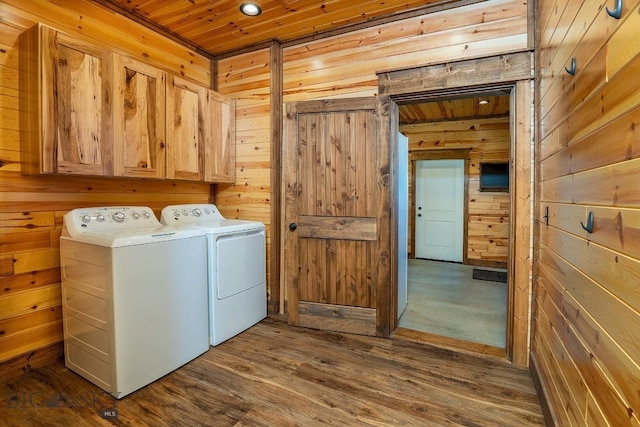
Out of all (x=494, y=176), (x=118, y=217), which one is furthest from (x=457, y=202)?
(x=118, y=217)

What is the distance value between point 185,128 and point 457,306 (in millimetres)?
3179

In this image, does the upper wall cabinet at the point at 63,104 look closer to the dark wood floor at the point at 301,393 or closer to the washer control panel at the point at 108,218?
the washer control panel at the point at 108,218

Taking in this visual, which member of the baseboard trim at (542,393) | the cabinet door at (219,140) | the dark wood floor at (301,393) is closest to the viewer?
the baseboard trim at (542,393)

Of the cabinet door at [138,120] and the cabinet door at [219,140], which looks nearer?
the cabinet door at [138,120]

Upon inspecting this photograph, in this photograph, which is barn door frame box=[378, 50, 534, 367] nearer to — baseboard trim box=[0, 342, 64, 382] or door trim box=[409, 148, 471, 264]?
baseboard trim box=[0, 342, 64, 382]

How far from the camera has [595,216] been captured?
3.49 ft

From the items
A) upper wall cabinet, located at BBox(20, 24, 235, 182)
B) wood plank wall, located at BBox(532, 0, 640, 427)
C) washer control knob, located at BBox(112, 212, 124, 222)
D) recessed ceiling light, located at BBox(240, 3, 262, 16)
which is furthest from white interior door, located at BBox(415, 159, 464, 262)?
washer control knob, located at BBox(112, 212, 124, 222)

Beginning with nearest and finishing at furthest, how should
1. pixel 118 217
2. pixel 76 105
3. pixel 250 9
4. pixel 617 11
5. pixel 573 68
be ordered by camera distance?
pixel 617 11, pixel 573 68, pixel 76 105, pixel 118 217, pixel 250 9

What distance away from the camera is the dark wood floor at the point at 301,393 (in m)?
1.66

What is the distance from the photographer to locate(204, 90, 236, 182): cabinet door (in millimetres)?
2943

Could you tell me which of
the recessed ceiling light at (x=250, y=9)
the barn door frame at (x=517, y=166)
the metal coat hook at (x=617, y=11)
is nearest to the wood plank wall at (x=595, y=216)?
the metal coat hook at (x=617, y=11)

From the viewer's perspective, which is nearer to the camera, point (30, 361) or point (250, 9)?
point (30, 361)

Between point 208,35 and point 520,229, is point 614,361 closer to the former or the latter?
point 520,229

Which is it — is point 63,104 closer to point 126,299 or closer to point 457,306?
point 126,299
